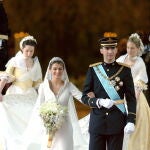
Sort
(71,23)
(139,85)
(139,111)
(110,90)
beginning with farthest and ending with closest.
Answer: (71,23)
(139,111)
(139,85)
(110,90)

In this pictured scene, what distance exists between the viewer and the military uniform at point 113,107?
239 inches

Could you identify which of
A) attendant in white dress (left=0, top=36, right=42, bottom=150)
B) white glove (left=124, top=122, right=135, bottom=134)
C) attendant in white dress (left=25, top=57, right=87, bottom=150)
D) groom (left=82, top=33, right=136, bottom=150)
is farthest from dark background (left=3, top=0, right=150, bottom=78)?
white glove (left=124, top=122, right=135, bottom=134)

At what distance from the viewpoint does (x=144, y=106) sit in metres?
8.40

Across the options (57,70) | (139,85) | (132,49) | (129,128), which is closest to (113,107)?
(129,128)

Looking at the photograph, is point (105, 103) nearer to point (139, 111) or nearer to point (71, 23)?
point (139, 111)

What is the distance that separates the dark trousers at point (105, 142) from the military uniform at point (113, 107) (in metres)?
0.01

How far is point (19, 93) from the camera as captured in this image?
899 centimetres

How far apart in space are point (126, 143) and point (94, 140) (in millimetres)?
2194

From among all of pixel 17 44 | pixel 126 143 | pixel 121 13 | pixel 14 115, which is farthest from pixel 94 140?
pixel 121 13

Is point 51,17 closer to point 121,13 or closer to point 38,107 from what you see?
point 121,13

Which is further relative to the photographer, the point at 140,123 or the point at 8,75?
the point at 8,75

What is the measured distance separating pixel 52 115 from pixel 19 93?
2357 millimetres

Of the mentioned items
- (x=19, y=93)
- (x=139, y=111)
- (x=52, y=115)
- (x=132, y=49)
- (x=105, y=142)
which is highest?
(x=132, y=49)

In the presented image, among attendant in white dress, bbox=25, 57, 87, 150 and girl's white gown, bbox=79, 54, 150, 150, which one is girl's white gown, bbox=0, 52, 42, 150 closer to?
attendant in white dress, bbox=25, 57, 87, 150
